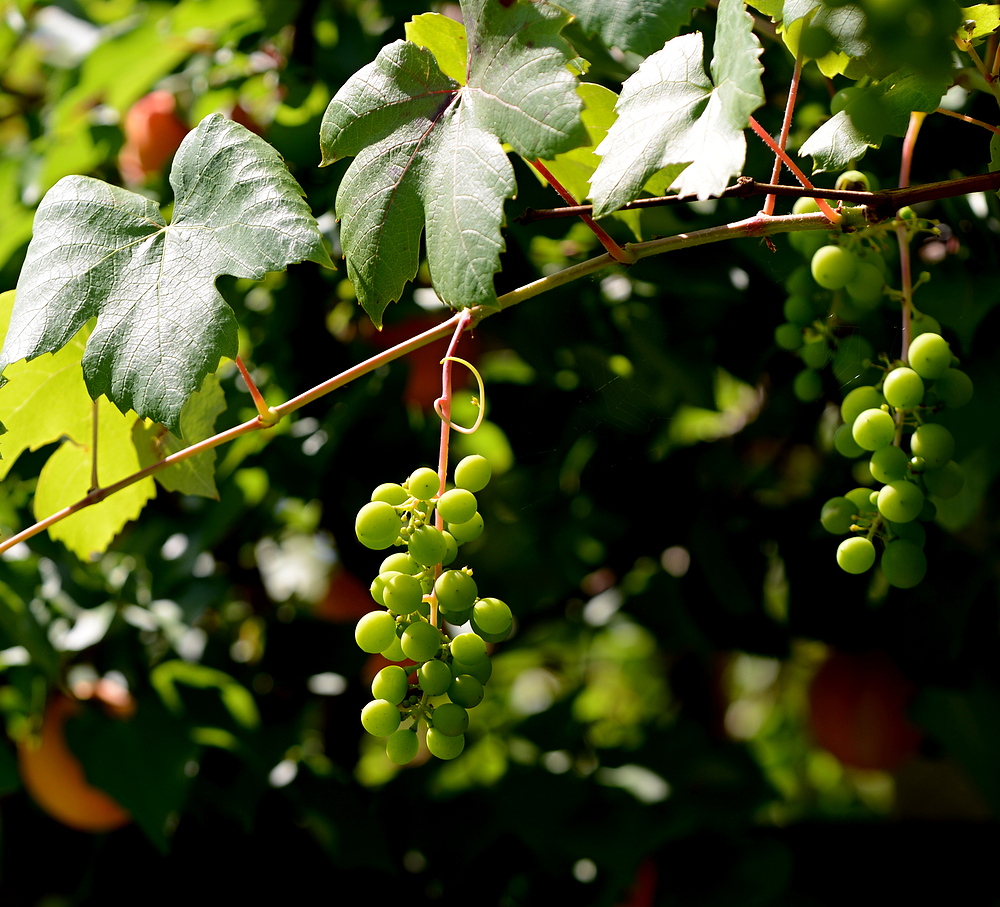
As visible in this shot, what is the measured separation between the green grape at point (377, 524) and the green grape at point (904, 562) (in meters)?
0.29

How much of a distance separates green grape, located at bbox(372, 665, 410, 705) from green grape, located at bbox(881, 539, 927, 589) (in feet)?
0.93

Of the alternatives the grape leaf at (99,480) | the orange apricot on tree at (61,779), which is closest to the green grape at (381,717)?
the grape leaf at (99,480)

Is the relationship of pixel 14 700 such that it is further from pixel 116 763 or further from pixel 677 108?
pixel 677 108

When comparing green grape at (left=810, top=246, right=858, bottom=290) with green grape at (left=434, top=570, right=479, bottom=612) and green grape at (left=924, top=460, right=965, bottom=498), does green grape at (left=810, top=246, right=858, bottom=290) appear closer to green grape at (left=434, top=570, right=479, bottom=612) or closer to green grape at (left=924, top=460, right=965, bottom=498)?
green grape at (left=924, top=460, right=965, bottom=498)

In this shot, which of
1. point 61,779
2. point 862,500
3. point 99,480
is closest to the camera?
point 862,500

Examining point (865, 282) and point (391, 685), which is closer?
Result: point (391, 685)

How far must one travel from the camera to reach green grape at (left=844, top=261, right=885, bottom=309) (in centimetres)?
58

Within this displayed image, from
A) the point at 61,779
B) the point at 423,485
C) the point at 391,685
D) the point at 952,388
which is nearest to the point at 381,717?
the point at 391,685

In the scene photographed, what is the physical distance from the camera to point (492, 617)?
0.47 metres

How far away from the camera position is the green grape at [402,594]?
0.45m

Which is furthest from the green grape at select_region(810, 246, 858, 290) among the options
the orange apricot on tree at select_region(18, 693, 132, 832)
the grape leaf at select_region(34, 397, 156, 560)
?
the orange apricot on tree at select_region(18, 693, 132, 832)

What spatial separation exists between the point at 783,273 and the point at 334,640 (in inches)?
29.0

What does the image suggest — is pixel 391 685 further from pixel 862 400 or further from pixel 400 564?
pixel 862 400

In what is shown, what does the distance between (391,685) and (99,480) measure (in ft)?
1.13
